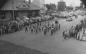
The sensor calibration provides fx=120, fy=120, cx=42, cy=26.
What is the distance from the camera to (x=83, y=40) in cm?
1497

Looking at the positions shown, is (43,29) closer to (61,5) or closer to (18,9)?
(18,9)

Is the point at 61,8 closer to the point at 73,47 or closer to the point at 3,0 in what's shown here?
the point at 3,0

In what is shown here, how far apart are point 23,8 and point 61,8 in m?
52.1

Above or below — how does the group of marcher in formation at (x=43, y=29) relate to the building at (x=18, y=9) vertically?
below

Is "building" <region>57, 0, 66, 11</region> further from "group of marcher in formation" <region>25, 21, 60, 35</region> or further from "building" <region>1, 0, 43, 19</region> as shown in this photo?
"group of marcher in formation" <region>25, 21, 60, 35</region>

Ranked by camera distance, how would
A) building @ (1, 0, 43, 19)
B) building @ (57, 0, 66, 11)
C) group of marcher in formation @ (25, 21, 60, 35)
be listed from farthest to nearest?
1. building @ (57, 0, 66, 11)
2. building @ (1, 0, 43, 19)
3. group of marcher in formation @ (25, 21, 60, 35)

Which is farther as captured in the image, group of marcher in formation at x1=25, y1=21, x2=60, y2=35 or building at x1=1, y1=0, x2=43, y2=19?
building at x1=1, y1=0, x2=43, y2=19

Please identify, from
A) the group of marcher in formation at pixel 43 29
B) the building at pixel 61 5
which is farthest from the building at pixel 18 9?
the building at pixel 61 5

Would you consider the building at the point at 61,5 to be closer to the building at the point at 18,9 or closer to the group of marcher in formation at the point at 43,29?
the building at the point at 18,9


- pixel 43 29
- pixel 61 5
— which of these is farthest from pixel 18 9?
pixel 61 5

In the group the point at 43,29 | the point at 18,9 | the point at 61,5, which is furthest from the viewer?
the point at 61,5

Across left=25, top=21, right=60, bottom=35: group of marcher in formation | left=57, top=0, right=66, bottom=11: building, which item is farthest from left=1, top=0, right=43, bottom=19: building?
left=57, top=0, right=66, bottom=11: building

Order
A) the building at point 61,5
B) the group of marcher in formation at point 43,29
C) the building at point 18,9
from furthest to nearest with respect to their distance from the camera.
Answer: the building at point 61,5 < the building at point 18,9 < the group of marcher in formation at point 43,29

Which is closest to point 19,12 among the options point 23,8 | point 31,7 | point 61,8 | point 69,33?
point 23,8
